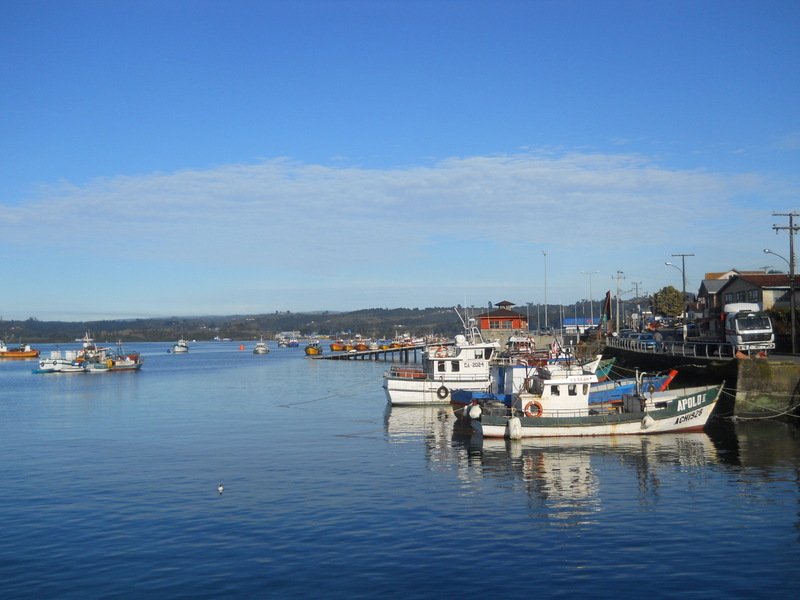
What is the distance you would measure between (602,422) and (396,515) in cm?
1640

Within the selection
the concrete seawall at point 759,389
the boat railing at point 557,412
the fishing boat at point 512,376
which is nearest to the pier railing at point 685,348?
the concrete seawall at point 759,389

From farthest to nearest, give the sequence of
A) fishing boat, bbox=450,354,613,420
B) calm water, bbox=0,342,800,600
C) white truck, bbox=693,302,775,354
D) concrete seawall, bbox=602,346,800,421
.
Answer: white truck, bbox=693,302,775,354 < concrete seawall, bbox=602,346,800,421 < fishing boat, bbox=450,354,613,420 < calm water, bbox=0,342,800,600

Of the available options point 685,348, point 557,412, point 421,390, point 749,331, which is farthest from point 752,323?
point 421,390

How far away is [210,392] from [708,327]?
47.6 m

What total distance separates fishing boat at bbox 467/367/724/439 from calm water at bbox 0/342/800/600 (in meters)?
0.84

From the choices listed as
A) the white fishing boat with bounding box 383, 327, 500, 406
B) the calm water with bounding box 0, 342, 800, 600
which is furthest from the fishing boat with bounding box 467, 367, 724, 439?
the white fishing boat with bounding box 383, 327, 500, 406

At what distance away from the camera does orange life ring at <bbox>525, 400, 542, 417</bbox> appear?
3738 cm

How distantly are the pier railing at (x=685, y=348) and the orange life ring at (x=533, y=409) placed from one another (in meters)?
15.9

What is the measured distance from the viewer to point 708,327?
224 ft

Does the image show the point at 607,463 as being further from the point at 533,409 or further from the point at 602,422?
the point at 533,409

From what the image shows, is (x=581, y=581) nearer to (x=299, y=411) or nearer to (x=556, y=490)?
(x=556, y=490)

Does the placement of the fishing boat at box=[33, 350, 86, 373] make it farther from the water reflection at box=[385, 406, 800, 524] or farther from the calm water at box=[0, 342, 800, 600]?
the water reflection at box=[385, 406, 800, 524]

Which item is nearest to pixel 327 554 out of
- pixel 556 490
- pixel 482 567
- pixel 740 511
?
pixel 482 567

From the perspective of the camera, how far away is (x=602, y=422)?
36156 mm
